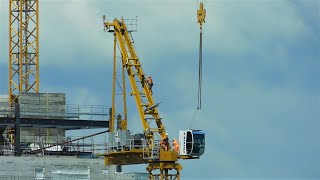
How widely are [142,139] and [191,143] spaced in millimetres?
6250

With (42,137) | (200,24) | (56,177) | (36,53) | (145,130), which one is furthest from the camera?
(36,53)

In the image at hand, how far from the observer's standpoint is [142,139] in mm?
96438

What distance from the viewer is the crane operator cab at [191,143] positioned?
302 feet

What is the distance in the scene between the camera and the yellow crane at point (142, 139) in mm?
92875

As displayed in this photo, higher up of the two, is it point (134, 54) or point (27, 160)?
point (134, 54)

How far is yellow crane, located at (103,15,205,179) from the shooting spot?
92.9 metres

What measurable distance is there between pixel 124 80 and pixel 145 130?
580 cm

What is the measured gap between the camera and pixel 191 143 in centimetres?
9219

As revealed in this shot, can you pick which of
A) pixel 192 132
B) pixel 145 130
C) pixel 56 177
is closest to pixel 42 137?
pixel 56 177

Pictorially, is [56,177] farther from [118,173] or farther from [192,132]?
[192,132]

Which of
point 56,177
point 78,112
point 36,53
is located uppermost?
point 36,53

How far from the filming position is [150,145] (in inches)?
3782

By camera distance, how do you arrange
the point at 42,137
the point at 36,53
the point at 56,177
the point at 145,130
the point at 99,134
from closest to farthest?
1. the point at 145,130
2. the point at 56,177
3. the point at 99,134
4. the point at 42,137
5. the point at 36,53

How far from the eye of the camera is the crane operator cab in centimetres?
9200
